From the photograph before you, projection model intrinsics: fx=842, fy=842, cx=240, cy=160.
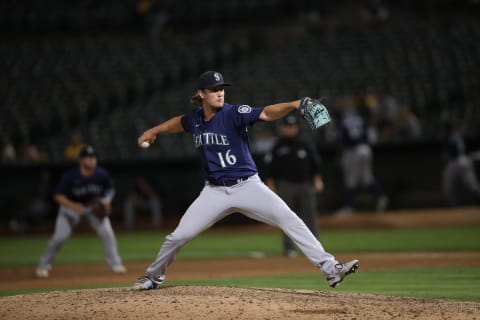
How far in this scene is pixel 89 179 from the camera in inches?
507

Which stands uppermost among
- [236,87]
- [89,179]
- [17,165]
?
[236,87]

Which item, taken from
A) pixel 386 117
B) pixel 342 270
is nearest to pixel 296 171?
pixel 342 270

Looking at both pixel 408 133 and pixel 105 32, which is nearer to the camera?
pixel 408 133

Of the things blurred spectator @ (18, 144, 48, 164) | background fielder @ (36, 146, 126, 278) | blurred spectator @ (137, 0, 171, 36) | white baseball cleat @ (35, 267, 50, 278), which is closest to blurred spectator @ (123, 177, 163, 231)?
blurred spectator @ (18, 144, 48, 164)

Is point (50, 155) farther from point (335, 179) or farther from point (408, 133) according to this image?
point (408, 133)

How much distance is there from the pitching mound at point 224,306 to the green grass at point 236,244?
7.13 meters

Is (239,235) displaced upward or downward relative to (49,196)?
downward

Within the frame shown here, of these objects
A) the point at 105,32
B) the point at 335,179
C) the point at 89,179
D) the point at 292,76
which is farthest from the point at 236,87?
the point at 89,179

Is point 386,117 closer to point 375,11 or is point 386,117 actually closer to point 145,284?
point 375,11

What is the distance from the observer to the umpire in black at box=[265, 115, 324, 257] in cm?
1448

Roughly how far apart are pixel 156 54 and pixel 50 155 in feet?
18.6

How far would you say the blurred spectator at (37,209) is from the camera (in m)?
22.2

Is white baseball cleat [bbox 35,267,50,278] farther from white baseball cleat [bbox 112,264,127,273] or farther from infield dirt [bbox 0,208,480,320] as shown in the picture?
infield dirt [bbox 0,208,480,320]

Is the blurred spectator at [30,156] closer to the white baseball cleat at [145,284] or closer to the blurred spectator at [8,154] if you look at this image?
the blurred spectator at [8,154]
